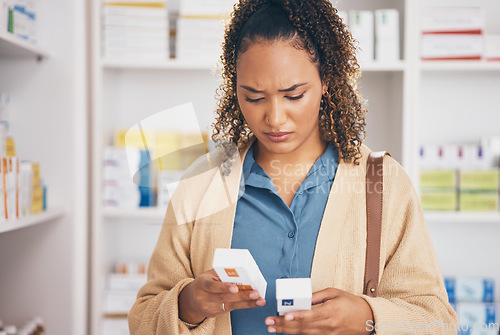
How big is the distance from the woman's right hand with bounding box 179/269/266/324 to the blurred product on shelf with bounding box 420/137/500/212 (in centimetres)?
108

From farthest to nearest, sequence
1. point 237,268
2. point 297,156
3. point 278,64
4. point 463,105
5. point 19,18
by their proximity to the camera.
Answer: point 463,105 → point 19,18 → point 297,156 → point 278,64 → point 237,268

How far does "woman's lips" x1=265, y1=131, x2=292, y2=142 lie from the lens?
2.60ft

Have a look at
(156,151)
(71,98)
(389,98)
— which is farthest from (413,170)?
(71,98)

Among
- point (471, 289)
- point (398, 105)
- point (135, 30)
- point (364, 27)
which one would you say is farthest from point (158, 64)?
point (471, 289)

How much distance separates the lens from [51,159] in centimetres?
154

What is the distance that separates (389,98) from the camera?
1.44 meters

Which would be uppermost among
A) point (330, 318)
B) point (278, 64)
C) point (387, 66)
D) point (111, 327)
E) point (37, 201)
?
point (387, 66)

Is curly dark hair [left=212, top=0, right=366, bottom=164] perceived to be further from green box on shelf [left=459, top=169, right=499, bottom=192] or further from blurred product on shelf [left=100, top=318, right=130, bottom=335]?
blurred product on shelf [left=100, top=318, right=130, bottom=335]

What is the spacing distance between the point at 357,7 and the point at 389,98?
29cm

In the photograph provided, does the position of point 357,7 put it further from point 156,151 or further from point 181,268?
point 181,268

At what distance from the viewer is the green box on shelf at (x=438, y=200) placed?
163 centimetres

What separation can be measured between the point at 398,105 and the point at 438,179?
337 millimetres

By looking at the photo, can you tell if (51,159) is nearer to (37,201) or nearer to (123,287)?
(37,201)

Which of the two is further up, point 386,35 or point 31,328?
point 386,35
